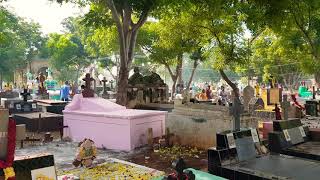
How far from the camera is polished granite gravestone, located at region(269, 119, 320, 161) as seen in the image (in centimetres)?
719

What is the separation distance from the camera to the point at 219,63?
21016 mm

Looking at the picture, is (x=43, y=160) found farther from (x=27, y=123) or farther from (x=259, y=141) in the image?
(x=27, y=123)

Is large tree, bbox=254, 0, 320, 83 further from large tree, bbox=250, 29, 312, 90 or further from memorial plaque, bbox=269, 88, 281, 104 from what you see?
large tree, bbox=250, 29, 312, 90

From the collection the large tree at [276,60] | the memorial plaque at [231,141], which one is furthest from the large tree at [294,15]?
the memorial plaque at [231,141]

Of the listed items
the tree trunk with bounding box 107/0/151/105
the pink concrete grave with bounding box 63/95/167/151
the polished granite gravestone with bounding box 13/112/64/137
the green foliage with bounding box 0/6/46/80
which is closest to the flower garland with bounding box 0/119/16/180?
the pink concrete grave with bounding box 63/95/167/151

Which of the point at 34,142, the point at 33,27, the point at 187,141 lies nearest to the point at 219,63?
the point at 187,141

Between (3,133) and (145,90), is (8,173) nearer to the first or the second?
(3,133)

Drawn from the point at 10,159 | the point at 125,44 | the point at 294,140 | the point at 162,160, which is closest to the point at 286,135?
the point at 294,140

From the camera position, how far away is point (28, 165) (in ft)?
15.9

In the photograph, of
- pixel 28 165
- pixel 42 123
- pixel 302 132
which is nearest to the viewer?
pixel 28 165

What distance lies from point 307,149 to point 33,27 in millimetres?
55775

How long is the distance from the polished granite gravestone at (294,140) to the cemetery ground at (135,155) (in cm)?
168

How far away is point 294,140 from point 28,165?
18.0 feet

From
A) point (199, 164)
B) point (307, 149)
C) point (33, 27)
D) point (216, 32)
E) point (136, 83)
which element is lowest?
point (199, 164)
